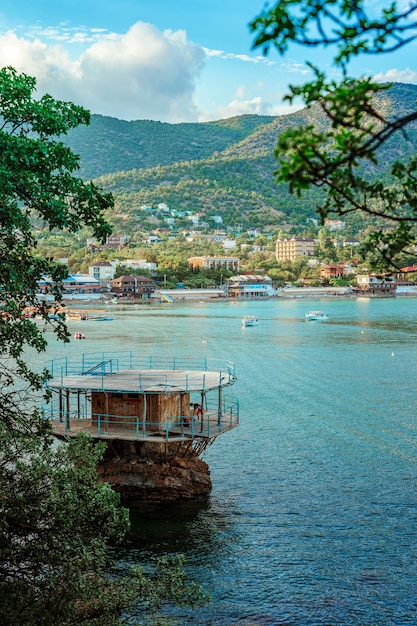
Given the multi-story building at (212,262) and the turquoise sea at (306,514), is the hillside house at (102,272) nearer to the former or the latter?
the multi-story building at (212,262)

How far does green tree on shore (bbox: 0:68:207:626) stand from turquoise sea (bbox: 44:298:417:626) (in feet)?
15.4

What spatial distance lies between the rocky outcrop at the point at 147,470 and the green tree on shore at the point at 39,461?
759 centimetres

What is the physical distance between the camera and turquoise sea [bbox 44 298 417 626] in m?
14.2

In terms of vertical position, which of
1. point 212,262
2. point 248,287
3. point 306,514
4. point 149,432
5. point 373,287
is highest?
point 212,262

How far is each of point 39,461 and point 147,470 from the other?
29.1ft

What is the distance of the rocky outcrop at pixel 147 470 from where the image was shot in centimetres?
1864

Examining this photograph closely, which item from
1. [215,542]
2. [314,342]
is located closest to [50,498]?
[215,542]

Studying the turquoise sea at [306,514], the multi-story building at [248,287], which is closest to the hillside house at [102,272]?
the multi-story building at [248,287]

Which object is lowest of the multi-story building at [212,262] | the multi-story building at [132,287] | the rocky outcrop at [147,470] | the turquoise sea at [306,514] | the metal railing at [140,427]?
the turquoise sea at [306,514]

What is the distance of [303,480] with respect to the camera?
21.1 m

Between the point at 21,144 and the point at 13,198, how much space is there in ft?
2.52

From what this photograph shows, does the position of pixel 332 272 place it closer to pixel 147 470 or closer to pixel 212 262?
pixel 212 262

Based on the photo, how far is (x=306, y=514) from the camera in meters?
18.5

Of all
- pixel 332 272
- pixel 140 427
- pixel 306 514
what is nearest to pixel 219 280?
pixel 332 272
